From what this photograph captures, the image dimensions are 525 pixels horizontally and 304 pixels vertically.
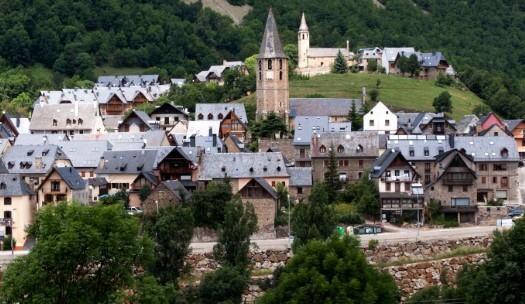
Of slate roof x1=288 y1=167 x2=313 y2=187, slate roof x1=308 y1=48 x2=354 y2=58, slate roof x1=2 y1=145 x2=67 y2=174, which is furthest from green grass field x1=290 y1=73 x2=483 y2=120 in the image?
slate roof x1=2 y1=145 x2=67 y2=174

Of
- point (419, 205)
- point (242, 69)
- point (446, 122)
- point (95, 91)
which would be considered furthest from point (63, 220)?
point (242, 69)

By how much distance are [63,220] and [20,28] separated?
137 meters

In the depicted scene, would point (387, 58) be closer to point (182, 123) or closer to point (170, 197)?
point (182, 123)

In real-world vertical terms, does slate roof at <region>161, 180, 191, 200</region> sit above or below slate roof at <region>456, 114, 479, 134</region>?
below

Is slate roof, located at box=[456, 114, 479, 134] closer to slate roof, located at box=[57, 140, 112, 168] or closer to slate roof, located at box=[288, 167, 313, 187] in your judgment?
slate roof, located at box=[288, 167, 313, 187]

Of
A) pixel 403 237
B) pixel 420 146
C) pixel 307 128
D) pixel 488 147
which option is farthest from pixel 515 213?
pixel 307 128

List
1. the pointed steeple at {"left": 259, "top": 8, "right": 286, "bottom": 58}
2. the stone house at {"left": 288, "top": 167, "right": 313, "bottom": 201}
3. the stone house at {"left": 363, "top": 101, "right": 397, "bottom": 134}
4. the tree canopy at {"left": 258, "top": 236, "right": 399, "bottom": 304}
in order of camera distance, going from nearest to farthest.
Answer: the tree canopy at {"left": 258, "top": 236, "right": 399, "bottom": 304} → the stone house at {"left": 288, "top": 167, "right": 313, "bottom": 201} → the stone house at {"left": 363, "top": 101, "right": 397, "bottom": 134} → the pointed steeple at {"left": 259, "top": 8, "right": 286, "bottom": 58}

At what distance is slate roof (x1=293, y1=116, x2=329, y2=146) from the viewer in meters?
89.9

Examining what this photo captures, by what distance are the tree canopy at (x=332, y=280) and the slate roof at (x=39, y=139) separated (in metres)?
38.7

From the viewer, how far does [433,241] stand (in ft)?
236

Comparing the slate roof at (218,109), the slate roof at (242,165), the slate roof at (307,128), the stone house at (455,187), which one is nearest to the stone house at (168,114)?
the slate roof at (218,109)

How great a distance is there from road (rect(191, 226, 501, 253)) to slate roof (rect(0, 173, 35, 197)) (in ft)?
36.0

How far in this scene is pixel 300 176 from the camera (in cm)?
8212

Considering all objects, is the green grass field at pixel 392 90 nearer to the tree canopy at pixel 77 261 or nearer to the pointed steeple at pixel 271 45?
the pointed steeple at pixel 271 45
